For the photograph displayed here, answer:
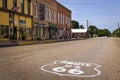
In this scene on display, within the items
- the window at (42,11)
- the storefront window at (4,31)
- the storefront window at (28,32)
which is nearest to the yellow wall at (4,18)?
the storefront window at (4,31)

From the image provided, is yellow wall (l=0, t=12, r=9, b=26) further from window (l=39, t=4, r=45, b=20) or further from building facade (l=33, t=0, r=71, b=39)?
window (l=39, t=4, r=45, b=20)

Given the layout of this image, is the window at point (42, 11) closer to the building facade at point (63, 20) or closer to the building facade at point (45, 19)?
the building facade at point (45, 19)

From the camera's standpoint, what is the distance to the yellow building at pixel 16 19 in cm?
4547

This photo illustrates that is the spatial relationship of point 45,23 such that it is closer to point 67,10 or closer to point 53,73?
point 67,10

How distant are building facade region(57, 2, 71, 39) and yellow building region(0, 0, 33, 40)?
28.9m

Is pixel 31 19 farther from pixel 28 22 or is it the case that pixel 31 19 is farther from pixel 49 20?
pixel 49 20

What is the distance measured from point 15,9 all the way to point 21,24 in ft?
18.8

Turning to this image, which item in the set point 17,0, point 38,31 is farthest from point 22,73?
point 38,31

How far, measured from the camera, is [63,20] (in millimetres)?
93375

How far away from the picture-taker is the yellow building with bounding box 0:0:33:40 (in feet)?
149

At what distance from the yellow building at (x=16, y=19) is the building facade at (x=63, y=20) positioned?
28.9 metres

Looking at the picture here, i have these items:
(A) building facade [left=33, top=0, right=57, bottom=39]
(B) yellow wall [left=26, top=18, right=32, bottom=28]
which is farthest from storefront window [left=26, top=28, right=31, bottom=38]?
(A) building facade [left=33, top=0, right=57, bottom=39]

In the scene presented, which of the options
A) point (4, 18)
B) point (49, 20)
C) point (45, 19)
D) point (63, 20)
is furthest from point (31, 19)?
point (63, 20)

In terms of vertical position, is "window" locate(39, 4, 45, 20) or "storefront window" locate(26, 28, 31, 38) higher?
"window" locate(39, 4, 45, 20)
